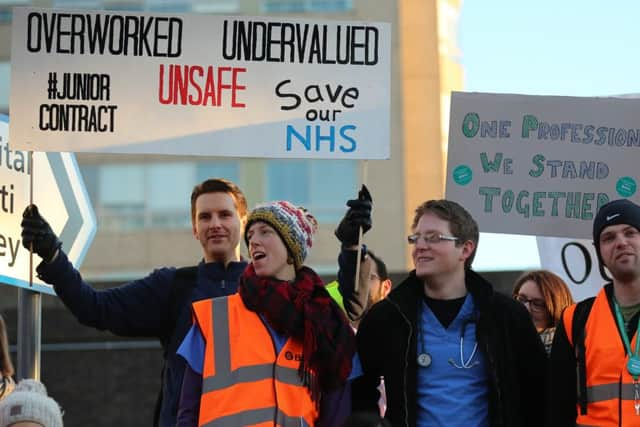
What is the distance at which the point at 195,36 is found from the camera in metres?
6.86

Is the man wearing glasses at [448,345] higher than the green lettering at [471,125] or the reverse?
the reverse

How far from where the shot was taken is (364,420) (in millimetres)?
5676

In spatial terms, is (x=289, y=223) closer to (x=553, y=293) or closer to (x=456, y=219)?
(x=456, y=219)

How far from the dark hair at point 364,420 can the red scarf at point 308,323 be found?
14 cm

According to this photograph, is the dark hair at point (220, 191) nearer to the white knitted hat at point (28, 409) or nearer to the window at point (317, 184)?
the white knitted hat at point (28, 409)

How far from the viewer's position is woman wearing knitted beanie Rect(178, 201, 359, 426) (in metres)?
5.61

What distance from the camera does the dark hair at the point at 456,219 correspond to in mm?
6043

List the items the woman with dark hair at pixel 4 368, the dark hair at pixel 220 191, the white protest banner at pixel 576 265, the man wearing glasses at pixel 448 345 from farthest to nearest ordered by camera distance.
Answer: the white protest banner at pixel 576 265, the woman with dark hair at pixel 4 368, the dark hair at pixel 220 191, the man wearing glasses at pixel 448 345

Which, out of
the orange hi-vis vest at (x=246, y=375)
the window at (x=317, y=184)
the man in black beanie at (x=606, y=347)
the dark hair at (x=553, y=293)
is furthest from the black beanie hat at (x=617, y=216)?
the window at (x=317, y=184)

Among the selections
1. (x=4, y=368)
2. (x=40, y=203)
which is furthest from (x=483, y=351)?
(x=4, y=368)

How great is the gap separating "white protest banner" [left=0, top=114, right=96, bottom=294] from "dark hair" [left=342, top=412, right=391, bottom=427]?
170cm

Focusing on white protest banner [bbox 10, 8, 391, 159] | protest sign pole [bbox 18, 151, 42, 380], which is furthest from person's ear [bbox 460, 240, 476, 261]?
protest sign pole [bbox 18, 151, 42, 380]

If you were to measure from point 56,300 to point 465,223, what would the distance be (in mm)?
5203

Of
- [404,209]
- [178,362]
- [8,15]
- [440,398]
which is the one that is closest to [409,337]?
[440,398]
